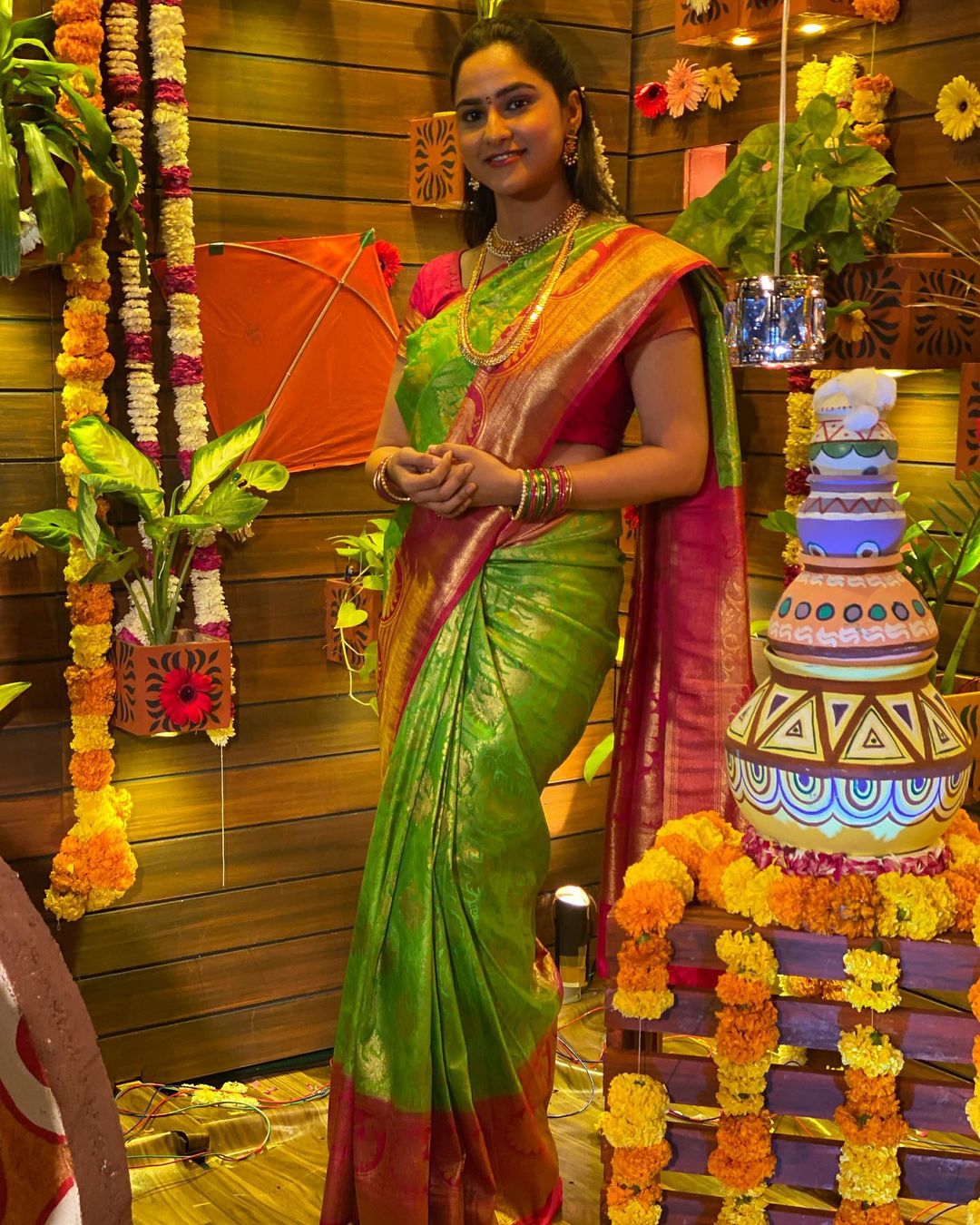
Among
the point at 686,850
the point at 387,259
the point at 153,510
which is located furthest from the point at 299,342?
the point at 686,850

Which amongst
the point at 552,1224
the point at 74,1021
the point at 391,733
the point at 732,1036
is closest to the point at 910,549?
the point at 391,733

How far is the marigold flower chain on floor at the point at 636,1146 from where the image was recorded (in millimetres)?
1515

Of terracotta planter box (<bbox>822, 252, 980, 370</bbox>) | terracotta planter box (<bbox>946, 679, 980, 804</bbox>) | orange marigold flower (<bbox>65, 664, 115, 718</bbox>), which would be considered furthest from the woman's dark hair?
orange marigold flower (<bbox>65, 664, 115, 718</bbox>)

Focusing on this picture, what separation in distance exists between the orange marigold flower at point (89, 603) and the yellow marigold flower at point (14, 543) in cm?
10

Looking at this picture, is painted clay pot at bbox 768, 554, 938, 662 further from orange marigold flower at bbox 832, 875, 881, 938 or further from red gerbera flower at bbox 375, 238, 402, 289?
red gerbera flower at bbox 375, 238, 402, 289

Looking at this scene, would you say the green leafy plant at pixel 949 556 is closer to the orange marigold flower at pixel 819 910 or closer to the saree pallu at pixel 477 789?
the saree pallu at pixel 477 789

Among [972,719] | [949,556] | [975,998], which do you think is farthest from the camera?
[949,556]

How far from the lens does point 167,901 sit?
3.11 meters

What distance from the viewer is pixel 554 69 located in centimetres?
Result: 230

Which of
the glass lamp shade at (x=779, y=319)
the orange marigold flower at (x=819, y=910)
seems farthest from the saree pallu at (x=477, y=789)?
the orange marigold flower at (x=819, y=910)

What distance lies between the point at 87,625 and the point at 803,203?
4.79ft

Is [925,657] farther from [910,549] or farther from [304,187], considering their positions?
[304,187]

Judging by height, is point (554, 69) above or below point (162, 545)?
above

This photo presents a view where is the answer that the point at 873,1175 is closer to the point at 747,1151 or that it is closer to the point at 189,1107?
the point at 747,1151
